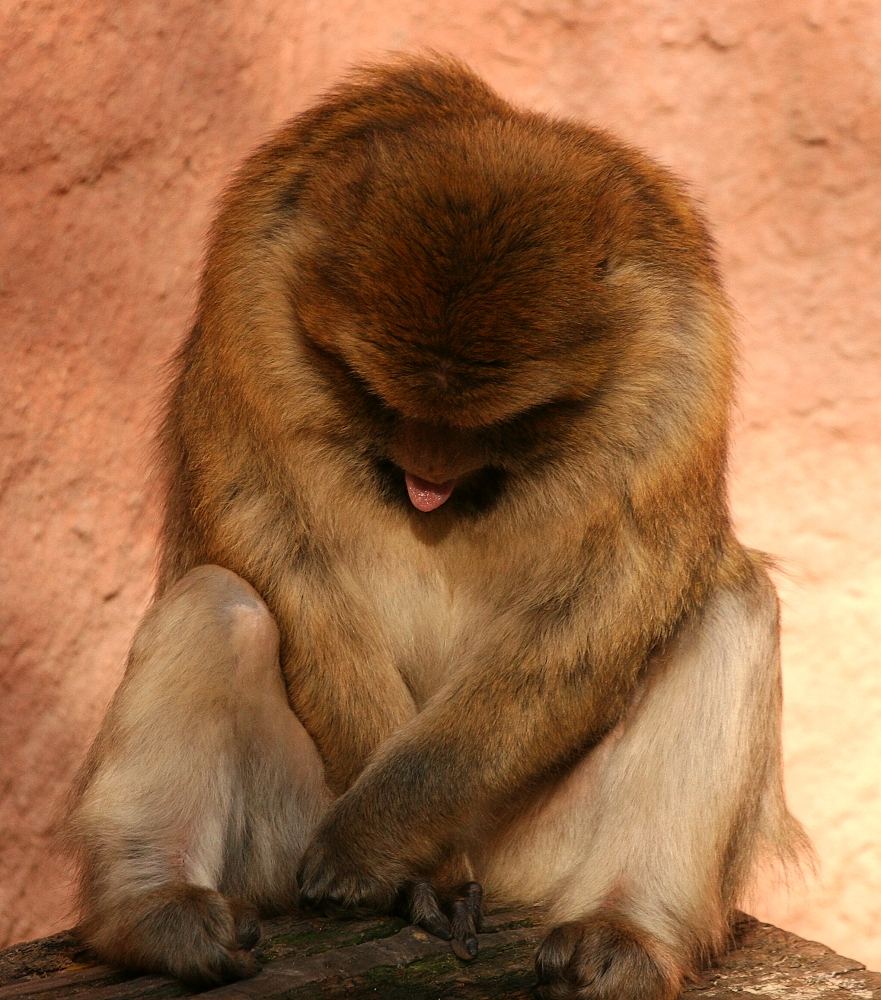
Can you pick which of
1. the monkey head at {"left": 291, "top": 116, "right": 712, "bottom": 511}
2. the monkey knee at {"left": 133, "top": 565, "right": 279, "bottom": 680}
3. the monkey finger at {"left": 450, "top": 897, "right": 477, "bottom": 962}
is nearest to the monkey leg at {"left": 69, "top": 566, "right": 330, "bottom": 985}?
the monkey knee at {"left": 133, "top": 565, "right": 279, "bottom": 680}

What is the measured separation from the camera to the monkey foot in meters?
4.01

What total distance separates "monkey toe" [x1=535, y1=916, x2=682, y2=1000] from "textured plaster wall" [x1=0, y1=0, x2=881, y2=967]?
3205mm

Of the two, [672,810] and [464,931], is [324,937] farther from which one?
[672,810]

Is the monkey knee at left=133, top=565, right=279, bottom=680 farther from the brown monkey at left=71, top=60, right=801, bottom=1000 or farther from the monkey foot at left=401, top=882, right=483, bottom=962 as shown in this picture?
the monkey foot at left=401, top=882, right=483, bottom=962

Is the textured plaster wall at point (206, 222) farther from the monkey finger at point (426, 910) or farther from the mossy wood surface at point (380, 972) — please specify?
the monkey finger at point (426, 910)

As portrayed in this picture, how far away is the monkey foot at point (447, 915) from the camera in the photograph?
13.2 ft

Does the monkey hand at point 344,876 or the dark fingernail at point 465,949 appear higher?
the monkey hand at point 344,876

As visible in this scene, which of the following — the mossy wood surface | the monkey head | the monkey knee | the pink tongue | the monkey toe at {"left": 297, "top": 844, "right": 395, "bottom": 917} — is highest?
the monkey head

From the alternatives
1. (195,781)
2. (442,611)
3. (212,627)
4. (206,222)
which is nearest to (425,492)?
(442,611)

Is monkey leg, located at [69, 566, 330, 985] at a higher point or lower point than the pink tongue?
lower

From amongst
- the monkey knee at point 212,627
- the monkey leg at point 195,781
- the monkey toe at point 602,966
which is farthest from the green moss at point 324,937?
the monkey knee at point 212,627

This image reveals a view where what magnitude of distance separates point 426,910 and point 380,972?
27cm

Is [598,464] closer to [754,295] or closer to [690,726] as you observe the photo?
[690,726]

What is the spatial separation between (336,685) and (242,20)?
3.73m
